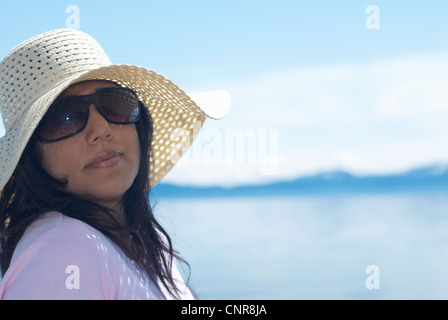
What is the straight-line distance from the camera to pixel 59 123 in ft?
5.32

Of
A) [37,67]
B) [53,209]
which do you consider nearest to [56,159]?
[53,209]

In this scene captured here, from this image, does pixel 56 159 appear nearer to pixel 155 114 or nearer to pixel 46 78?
pixel 46 78

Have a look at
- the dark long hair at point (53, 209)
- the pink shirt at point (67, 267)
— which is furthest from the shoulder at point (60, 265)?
the dark long hair at point (53, 209)

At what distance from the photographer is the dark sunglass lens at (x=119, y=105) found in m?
1.69

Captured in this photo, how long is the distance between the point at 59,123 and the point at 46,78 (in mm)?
184

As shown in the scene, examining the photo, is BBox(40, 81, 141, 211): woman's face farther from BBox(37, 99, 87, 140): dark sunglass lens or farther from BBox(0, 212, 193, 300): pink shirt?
BBox(0, 212, 193, 300): pink shirt

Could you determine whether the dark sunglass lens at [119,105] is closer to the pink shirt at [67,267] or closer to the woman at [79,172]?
the woman at [79,172]

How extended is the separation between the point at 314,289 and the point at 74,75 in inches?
164

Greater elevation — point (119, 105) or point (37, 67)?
point (37, 67)

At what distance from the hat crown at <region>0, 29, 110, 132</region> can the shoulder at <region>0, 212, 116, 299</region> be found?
496mm

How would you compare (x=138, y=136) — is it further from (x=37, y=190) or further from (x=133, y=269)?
(x=133, y=269)

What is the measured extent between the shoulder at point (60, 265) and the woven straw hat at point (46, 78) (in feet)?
0.96

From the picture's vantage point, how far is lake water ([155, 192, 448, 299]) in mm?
5309
